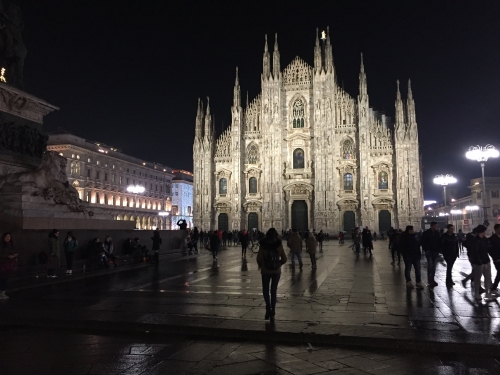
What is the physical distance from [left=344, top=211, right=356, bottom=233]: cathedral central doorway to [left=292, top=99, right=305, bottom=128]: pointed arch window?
11733mm

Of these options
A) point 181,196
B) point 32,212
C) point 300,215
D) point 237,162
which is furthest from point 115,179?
point 32,212

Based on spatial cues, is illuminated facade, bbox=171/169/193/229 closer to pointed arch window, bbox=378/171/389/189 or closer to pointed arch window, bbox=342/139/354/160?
pointed arch window, bbox=342/139/354/160

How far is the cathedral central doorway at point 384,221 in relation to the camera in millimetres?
46344

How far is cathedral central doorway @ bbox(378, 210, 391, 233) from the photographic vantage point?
46.3 meters

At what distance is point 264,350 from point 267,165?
43700mm

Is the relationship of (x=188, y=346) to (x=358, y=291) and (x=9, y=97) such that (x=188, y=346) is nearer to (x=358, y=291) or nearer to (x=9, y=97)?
(x=358, y=291)

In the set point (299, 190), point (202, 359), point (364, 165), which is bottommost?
point (202, 359)

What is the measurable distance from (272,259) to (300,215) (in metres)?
43.4

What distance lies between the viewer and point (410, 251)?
34.5 feet

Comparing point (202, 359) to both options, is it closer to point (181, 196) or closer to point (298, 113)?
point (298, 113)

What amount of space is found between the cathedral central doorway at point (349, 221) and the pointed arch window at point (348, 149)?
645 cm

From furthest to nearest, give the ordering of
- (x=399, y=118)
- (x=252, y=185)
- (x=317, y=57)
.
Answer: (x=252, y=185), (x=317, y=57), (x=399, y=118)

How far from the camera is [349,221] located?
1868 inches

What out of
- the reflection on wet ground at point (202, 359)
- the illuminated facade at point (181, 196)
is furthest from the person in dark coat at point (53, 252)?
the illuminated facade at point (181, 196)
